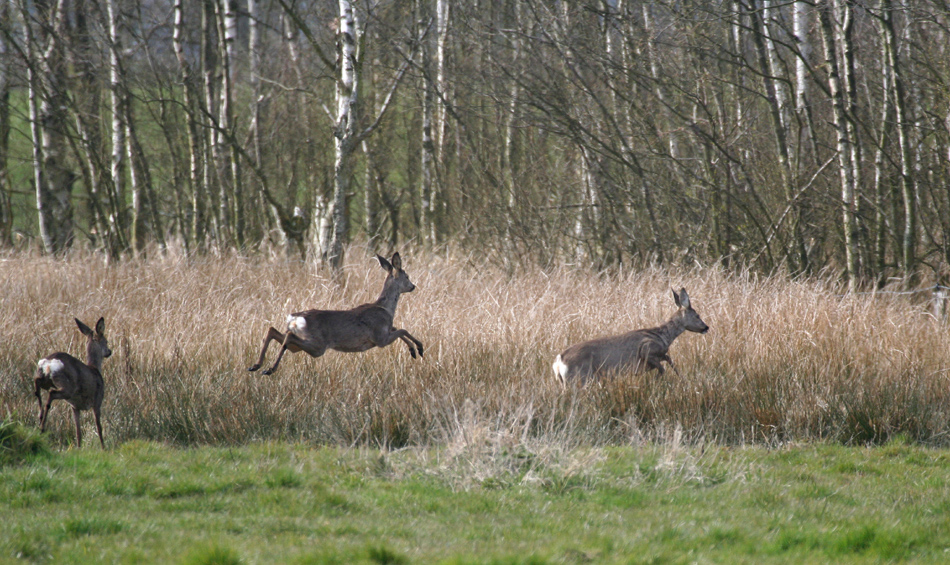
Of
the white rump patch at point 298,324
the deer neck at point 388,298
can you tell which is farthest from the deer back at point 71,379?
the deer neck at point 388,298

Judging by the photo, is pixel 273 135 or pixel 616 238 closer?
pixel 616 238

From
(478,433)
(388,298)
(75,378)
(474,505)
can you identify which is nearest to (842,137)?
(388,298)

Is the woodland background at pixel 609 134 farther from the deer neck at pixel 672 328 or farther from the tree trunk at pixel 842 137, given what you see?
the deer neck at pixel 672 328

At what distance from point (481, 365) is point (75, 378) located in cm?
407

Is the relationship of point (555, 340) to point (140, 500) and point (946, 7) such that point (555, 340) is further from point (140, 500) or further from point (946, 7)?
point (946, 7)

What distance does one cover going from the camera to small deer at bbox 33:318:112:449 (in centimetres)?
605

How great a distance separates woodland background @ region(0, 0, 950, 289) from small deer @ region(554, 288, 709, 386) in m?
5.31

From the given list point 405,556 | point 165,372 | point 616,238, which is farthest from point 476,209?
point 405,556

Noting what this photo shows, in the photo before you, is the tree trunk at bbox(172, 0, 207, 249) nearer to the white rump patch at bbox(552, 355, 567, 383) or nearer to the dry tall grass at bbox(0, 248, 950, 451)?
the dry tall grass at bbox(0, 248, 950, 451)

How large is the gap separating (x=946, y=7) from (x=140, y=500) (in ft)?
37.2

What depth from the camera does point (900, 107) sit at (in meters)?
11.8

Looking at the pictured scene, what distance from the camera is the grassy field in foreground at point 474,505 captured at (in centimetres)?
443

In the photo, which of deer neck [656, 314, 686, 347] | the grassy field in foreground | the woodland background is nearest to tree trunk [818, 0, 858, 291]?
the woodland background

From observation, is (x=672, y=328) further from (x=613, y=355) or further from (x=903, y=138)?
(x=903, y=138)
